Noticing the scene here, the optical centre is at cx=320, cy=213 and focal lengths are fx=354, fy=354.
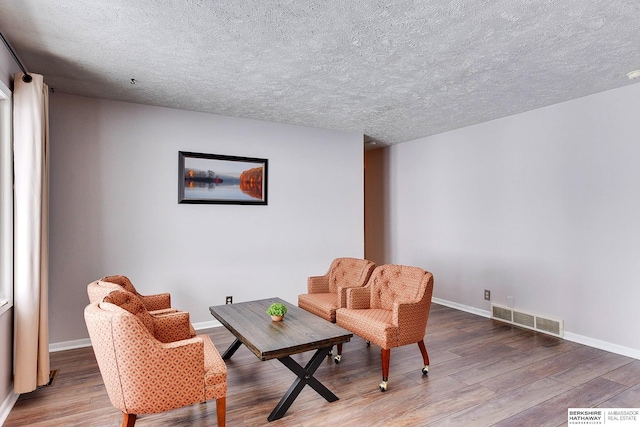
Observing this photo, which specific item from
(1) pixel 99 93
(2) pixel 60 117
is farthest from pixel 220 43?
(2) pixel 60 117

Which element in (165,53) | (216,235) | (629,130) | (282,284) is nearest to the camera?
(165,53)

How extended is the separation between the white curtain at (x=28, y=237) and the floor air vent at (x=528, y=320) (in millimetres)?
4769

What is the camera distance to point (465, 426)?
2.26 m

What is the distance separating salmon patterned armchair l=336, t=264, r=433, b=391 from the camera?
2.85 m

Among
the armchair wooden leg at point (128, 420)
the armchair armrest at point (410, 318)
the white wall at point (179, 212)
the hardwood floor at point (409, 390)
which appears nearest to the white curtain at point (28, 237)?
the hardwood floor at point (409, 390)

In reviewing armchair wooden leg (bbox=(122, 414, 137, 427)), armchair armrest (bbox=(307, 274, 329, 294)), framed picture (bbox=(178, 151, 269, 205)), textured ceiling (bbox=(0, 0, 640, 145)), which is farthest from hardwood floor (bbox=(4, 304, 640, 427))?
textured ceiling (bbox=(0, 0, 640, 145))

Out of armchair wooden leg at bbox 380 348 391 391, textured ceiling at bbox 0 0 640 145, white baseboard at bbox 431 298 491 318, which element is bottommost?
white baseboard at bbox 431 298 491 318

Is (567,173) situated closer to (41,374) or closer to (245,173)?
(245,173)

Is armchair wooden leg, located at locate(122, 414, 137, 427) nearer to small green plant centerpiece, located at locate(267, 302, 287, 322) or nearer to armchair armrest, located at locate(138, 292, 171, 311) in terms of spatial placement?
small green plant centerpiece, located at locate(267, 302, 287, 322)

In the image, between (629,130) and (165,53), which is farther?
(629,130)

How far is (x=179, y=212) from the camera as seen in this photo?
4.13 metres

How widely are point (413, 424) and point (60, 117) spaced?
4.22 metres

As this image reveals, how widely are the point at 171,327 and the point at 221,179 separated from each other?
85.6 inches

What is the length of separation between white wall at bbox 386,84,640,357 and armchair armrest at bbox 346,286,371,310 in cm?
216
